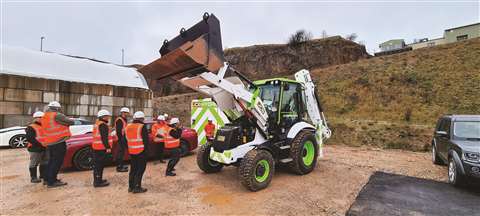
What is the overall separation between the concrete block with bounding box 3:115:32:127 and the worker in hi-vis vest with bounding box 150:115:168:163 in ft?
25.5

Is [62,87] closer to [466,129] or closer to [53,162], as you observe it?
[53,162]

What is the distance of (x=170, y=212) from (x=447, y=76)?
23.4m

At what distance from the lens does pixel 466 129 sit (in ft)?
17.4

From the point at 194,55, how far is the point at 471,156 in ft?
16.7

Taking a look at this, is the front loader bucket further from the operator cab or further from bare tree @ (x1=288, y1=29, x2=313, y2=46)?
bare tree @ (x1=288, y1=29, x2=313, y2=46)

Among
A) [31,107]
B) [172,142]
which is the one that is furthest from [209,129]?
[31,107]

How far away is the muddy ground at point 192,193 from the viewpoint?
12.2ft

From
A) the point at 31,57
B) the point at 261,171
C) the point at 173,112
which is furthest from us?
the point at 173,112

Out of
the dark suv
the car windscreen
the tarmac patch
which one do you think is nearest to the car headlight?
the dark suv

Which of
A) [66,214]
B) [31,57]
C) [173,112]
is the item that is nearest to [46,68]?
[31,57]

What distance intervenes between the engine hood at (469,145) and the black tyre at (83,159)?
26.3 ft

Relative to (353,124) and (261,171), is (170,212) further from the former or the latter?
(353,124)

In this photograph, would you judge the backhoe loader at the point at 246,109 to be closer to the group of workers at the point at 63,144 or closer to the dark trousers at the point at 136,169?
the group of workers at the point at 63,144

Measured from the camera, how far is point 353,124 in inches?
542
